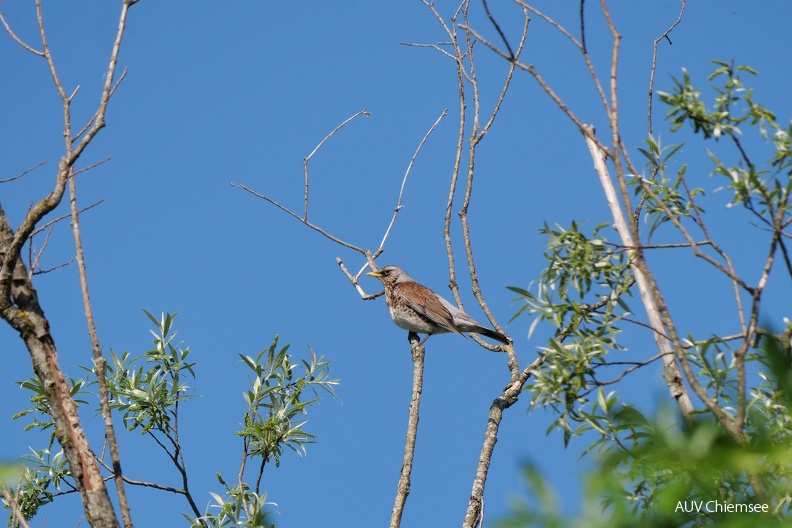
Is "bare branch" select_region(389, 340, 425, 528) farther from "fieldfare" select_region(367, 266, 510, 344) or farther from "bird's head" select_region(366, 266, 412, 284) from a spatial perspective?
"bird's head" select_region(366, 266, 412, 284)

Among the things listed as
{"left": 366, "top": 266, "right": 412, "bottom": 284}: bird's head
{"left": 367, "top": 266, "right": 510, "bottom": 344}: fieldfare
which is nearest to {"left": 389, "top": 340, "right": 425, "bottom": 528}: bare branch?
{"left": 367, "top": 266, "right": 510, "bottom": 344}: fieldfare

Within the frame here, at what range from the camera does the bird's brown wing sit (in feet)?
33.5

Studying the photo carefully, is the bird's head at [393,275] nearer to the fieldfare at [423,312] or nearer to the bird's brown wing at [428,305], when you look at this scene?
the fieldfare at [423,312]

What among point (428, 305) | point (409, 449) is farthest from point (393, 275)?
point (409, 449)

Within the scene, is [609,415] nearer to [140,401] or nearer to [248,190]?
[140,401]

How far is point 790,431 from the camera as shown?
2.82 m

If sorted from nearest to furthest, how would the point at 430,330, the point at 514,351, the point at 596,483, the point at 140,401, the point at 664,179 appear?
the point at 596,483 < the point at 664,179 < the point at 140,401 < the point at 514,351 < the point at 430,330

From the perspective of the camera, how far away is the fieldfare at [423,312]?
10180 millimetres

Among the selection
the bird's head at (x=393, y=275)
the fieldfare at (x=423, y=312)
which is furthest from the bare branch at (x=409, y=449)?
the bird's head at (x=393, y=275)

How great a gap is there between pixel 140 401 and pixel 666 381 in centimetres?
380

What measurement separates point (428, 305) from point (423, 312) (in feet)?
0.37

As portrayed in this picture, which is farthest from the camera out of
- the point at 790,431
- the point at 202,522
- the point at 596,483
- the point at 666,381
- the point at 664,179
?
the point at 202,522

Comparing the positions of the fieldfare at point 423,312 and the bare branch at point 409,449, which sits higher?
the fieldfare at point 423,312

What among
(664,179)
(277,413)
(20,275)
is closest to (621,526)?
(664,179)
